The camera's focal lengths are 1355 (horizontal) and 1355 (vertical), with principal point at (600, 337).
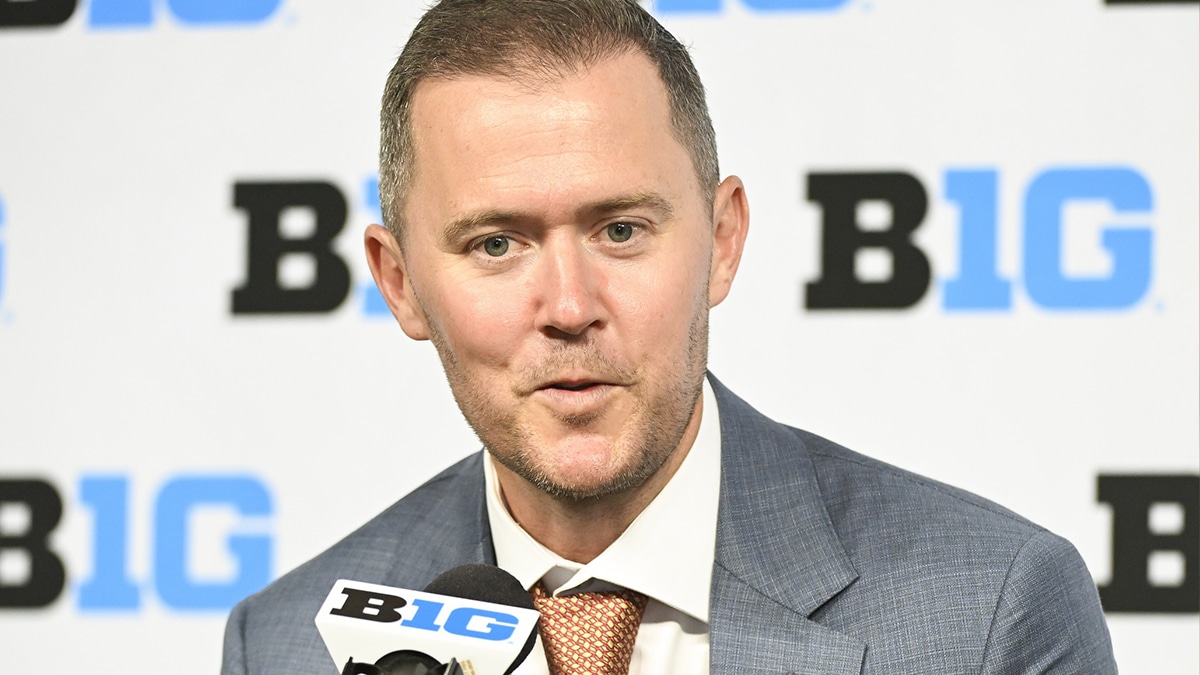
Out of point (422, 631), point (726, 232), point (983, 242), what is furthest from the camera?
point (983, 242)

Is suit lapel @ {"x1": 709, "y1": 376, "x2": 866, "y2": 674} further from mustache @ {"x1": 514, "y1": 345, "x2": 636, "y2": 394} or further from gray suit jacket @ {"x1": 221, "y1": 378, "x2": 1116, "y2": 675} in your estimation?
mustache @ {"x1": 514, "y1": 345, "x2": 636, "y2": 394}

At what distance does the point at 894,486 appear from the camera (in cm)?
216

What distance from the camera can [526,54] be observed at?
1998mm

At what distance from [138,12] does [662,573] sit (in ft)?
7.40

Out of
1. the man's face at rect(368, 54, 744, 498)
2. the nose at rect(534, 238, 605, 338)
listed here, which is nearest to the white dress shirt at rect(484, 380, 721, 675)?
the man's face at rect(368, 54, 744, 498)

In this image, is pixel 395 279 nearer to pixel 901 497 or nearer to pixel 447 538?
pixel 447 538

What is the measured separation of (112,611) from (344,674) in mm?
2335

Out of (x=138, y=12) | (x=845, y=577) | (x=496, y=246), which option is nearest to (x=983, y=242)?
(x=845, y=577)

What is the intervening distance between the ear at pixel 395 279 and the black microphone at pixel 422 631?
82cm

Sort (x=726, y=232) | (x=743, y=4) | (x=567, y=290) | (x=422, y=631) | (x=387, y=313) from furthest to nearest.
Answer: (x=387, y=313), (x=743, y=4), (x=726, y=232), (x=567, y=290), (x=422, y=631)

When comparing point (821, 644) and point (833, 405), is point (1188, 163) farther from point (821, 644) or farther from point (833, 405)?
point (821, 644)

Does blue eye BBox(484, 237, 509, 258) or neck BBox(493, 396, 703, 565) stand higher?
blue eye BBox(484, 237, 509, 258)

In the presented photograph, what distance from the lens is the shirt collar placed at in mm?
2047

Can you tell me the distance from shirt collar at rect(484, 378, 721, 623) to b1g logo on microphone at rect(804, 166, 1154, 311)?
102 centimetres
